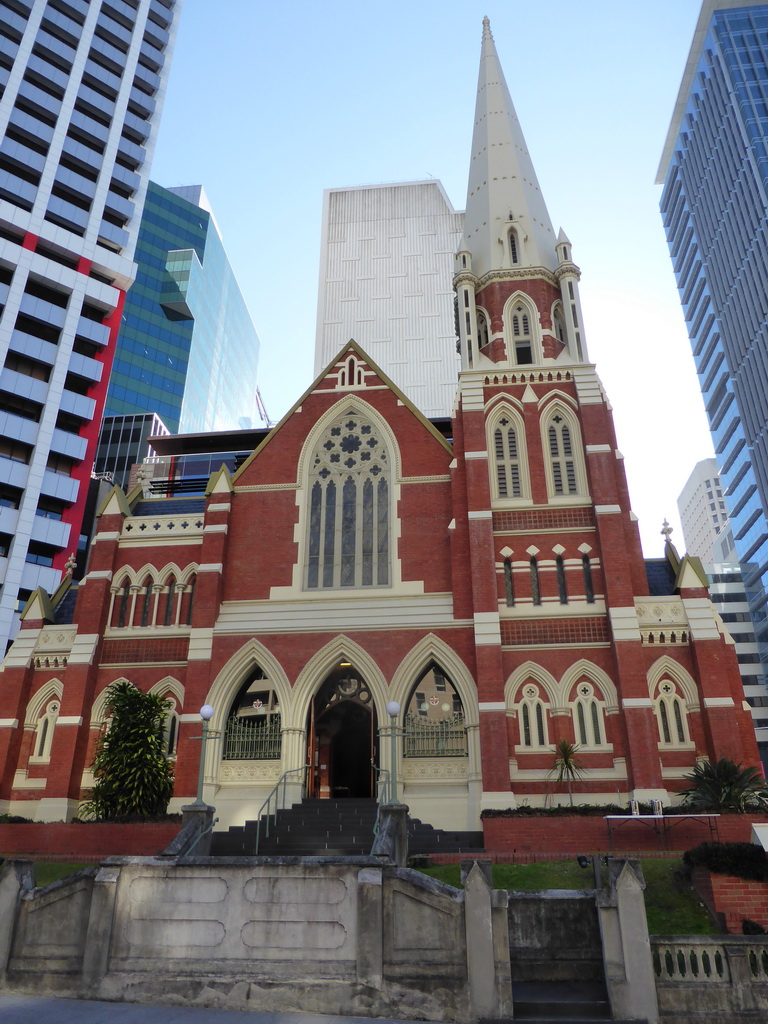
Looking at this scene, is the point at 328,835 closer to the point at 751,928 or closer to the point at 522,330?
the point at 751,928

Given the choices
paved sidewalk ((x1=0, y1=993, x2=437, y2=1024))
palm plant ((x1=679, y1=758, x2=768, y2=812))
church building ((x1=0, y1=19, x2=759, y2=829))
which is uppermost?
church building ((x1=0, y1=19, x2=759, y2=829))

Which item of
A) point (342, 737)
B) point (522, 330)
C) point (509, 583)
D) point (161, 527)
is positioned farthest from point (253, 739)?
point (522, 330)

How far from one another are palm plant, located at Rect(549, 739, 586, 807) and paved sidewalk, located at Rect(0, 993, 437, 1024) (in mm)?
13397

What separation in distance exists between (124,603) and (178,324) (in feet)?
226

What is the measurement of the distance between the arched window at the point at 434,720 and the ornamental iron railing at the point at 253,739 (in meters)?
4.25

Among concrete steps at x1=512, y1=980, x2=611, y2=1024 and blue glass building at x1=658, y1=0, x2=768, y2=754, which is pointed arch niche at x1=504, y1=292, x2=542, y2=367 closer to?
concrete steps at x1=512, y1=980, x2=611, y2=1024

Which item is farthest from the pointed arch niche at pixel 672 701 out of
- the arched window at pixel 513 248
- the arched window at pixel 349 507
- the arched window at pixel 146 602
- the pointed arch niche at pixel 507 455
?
the arched window at pixel 146 602

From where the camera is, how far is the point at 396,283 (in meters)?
94.6

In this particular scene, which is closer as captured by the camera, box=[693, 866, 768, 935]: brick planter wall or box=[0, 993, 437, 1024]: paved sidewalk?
box=[0, 993, 437, 1024]: paved sidewalk

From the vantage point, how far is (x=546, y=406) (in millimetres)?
30406

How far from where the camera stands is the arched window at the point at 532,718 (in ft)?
84.0

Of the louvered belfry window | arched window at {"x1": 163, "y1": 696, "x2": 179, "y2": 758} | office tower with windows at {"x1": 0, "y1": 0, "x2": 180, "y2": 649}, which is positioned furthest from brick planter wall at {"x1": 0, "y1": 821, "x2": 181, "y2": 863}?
office tower with windows at {"x1": 0, "y1": 0, "x2": 180, "y2": 649}

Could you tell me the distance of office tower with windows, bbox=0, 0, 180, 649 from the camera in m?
53.0

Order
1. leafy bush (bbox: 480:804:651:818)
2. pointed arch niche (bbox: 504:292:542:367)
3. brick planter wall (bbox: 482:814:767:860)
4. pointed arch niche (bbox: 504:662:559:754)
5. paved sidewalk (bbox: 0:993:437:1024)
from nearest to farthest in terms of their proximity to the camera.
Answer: paved sidewalk (bbox: 0:993:437:1024), brick planter wall (bbox: 482:814:767:860), leafy bush (bbox: 480:804:651:818), pointed arch niche (bbox: 504:662:559:754), pointed arch niche (bbox: 504:292:542:367)
